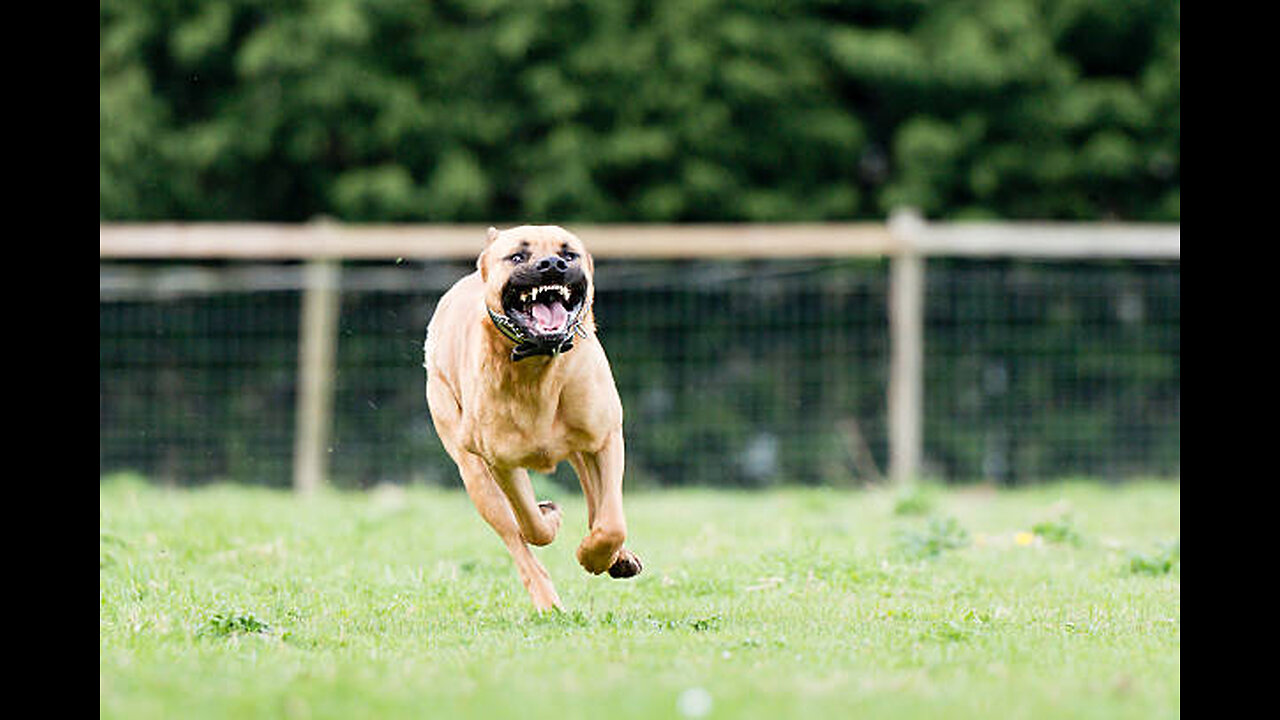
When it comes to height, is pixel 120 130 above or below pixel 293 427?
above

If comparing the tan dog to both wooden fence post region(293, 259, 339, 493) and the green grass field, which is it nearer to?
the green grass field

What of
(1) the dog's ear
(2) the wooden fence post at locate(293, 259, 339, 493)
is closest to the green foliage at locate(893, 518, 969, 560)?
(1) the dog's ear

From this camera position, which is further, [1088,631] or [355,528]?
[355,528]

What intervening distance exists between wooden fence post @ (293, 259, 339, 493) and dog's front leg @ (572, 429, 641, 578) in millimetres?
7093

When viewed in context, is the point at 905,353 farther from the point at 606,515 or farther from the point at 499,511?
the point at 606,515

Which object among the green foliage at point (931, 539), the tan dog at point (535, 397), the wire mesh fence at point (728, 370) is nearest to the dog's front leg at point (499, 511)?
the tan dog at point (535, 397)

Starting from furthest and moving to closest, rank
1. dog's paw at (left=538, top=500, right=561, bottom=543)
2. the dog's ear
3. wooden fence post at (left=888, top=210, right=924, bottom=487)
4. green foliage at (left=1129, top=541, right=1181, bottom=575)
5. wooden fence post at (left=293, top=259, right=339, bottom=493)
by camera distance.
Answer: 1. wooden fence post at (left=293, top=259, right=339, bottom=493)
2. wooden fence post at (left=888, top=210, right=924, bottom=487)
3. green foliage at (left=1129, top=541, right=1181, bottom=575)
4. dog's paw at (left=538, top=500, right=561, bottom=543)
5. the dog's ear

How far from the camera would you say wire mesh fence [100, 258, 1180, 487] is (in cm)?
1316

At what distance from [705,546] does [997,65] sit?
356 inches

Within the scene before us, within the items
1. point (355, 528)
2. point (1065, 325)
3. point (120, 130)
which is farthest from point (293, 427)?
point (1065, 325)

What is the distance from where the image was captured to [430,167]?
51.3ft

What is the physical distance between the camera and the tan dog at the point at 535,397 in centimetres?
521
